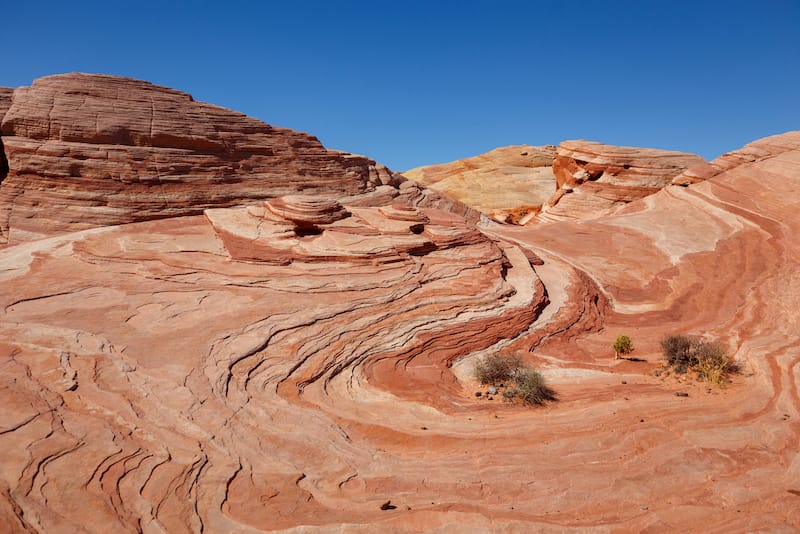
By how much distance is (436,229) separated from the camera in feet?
58.2

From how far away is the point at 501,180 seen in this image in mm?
55312

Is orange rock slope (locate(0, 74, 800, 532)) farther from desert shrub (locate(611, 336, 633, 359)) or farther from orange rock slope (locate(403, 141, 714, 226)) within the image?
orange rock slope (locate(403, 141, 714, 226))

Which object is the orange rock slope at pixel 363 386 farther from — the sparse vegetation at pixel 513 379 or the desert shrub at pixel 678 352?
the desert shrub at pixel 678 352

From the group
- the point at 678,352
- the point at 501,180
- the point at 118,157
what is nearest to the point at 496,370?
the point at 678,352

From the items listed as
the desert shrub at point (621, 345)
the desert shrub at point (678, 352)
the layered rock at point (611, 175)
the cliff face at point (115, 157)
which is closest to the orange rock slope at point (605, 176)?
the layered rock at point (611, 175)

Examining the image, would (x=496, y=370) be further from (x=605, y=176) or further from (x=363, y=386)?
(x=605, y=176)

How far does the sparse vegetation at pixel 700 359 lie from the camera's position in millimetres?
10924

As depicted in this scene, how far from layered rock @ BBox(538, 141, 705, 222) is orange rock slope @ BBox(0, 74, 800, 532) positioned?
43.2 feet

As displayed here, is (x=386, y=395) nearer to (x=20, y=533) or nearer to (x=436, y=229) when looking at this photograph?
(x=20, y=533)

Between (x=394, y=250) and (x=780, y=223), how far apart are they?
57.1ft

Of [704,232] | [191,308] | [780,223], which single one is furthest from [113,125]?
[780,223]

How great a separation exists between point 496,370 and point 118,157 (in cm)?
1605

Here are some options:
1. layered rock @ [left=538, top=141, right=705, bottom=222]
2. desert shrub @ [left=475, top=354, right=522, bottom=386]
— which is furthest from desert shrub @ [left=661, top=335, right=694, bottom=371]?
layered rock @ [left=538, top=141, right=705, bottom=222]

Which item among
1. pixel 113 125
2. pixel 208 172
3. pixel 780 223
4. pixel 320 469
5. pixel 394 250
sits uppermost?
pixel 113 125
